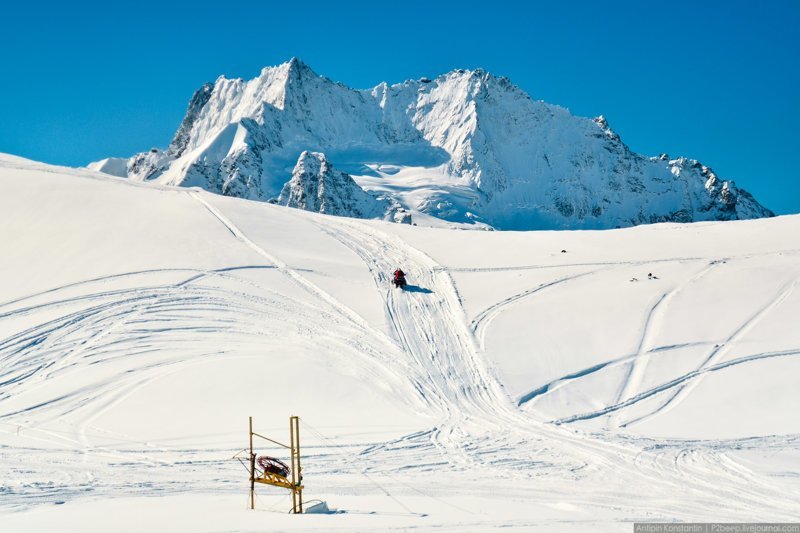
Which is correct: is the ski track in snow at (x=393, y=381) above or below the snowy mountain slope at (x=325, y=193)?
below

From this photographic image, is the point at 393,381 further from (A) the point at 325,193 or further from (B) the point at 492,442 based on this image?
(A) the point at 325,193

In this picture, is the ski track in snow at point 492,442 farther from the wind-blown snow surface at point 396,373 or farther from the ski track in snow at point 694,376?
the ski track in snow at point 694,376

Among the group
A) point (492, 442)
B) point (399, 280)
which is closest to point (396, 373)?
point (492, 442)

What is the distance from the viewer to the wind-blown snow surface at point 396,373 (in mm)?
22859

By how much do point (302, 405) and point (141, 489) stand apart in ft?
25.2

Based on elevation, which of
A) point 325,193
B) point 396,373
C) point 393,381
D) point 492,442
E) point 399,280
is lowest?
point 492,442

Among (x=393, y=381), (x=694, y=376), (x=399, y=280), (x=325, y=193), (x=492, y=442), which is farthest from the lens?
(x=325, y=193)

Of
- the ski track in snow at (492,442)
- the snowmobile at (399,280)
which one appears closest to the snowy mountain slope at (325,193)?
the snowmobile at (399,280)

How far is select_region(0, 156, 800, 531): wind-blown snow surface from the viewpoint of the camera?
22859mm

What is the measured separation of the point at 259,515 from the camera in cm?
1848

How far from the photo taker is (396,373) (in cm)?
3269

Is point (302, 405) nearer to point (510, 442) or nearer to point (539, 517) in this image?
point (510, 442)

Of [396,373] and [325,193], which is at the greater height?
[325,193]

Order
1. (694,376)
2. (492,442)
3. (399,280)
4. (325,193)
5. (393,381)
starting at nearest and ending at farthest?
(492,442), (393,381), (694,376), (399,280), (325,193)
